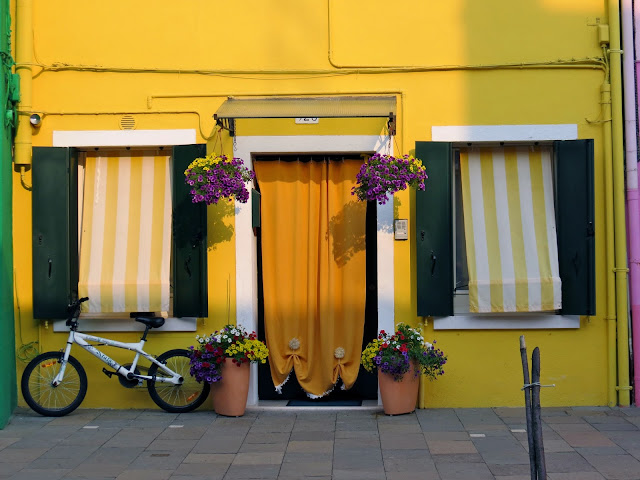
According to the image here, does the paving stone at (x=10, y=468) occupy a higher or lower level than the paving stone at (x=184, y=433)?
lower

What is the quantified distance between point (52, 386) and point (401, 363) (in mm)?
3328

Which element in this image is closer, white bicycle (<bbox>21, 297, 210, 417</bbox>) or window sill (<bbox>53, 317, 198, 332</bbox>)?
white bicycle (<bbox>21, 297, 210, 417</bbox>)

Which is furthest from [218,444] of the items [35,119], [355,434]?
[35,119]

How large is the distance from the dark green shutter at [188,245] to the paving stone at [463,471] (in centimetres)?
303

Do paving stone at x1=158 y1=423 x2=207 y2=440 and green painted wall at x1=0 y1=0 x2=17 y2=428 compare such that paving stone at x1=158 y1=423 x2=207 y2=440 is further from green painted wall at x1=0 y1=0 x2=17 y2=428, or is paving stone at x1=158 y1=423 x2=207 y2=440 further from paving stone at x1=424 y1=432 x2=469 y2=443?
paving stone at x1=424 y1=432 x2=469 y2=443

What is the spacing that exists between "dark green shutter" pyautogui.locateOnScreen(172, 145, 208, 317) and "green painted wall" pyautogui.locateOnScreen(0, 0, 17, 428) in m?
1.59

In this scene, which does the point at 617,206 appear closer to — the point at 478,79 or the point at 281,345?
the point at 478,79

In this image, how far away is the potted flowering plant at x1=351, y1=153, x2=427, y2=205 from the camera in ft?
24.7

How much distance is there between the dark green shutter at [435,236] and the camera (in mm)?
8023

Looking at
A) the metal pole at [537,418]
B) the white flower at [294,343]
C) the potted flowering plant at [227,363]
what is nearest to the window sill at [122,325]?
the potted flowering plant at [227,363]

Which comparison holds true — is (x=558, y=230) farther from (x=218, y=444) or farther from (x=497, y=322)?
(x=218, y=444)

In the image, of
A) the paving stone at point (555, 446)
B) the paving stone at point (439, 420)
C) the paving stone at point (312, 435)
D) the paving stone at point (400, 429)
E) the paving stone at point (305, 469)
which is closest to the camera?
the paving stone at point (305, 469)

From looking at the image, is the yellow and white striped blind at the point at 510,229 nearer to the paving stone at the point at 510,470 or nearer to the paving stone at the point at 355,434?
the paving stone at the point at 355,434

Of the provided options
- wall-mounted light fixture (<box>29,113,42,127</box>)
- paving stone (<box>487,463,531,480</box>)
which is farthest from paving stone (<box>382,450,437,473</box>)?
wall-mounted light fixture (<box>29,113,42,127</box>)
